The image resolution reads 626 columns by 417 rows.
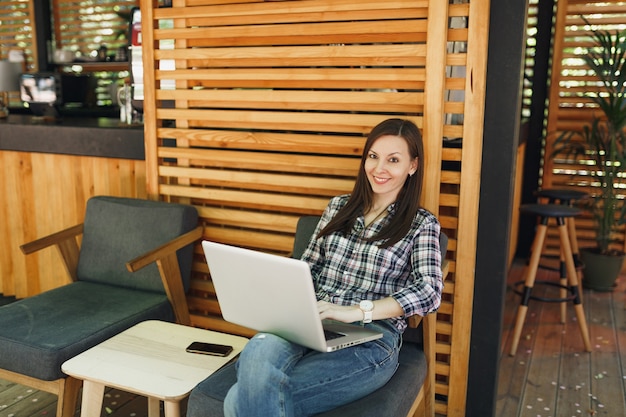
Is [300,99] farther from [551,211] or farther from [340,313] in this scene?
[551,211]

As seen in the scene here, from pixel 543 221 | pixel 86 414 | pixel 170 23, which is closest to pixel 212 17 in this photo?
pixel 170 23

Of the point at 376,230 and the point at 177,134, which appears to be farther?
the point at 177,134

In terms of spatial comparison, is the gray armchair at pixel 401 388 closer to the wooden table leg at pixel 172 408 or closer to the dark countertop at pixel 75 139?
the wooden table leg at pixel 172 408

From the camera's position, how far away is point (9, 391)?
2.80 meters

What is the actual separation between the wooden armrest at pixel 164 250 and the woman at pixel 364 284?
0.68 metres

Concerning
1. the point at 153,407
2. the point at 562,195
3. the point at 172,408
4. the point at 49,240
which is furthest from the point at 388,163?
the point at 562,195

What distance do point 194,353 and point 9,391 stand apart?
126cm

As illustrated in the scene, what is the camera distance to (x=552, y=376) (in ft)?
10.1

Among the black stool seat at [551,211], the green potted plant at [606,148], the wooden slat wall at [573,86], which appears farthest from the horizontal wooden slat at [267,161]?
the wooden slat wall at [573,86]

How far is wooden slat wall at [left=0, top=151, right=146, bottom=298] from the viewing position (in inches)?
131

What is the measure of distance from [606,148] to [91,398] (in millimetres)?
3704

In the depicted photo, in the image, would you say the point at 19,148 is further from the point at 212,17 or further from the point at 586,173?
the point at 586,173

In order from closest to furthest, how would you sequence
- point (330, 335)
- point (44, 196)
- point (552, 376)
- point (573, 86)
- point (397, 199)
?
point (330, 335)
point (397, 199)
point (552, 376)
point (44, 196)
point (573, 86)

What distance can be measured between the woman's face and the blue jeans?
561 millimetres
